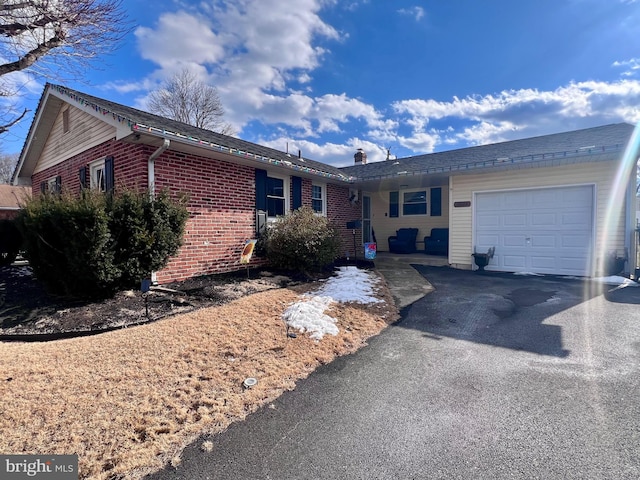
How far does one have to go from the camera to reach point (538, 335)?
161 inches

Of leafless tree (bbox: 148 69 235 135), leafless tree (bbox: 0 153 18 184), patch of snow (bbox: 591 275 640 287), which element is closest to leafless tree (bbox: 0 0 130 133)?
patch of snow (bbox: 591 275 640 287)

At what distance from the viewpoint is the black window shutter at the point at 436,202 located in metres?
12.1

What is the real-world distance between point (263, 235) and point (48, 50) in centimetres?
568

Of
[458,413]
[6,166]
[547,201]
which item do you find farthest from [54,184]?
[6,166]

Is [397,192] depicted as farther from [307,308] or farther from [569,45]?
[307,308]

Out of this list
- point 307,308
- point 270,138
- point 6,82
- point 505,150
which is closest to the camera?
point 307,308

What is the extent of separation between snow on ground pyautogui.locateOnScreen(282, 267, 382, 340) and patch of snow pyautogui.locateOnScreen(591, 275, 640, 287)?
5217mm

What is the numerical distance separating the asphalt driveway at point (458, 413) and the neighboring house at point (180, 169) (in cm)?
461

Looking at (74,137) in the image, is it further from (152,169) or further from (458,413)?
(458,413)

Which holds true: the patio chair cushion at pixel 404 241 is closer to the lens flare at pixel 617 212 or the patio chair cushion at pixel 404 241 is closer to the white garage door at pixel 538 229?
the white garage door at pixel 538 229

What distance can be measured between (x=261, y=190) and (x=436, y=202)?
7.20m

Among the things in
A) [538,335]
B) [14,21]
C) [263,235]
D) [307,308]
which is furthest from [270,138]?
[538,335]

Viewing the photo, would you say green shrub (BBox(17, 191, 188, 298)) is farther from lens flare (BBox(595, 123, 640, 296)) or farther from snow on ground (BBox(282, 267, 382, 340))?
lens flare (BBox(595, 123, 640, 296))

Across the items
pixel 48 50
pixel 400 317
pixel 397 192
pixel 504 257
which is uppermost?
pixel 48 50
